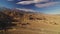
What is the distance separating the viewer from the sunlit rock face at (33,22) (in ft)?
5.56

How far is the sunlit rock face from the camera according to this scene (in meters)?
1.69

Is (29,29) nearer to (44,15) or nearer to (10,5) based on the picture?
(44,15)

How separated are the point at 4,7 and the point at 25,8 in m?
0.28

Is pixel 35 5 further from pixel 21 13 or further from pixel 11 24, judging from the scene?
pixel 11 24

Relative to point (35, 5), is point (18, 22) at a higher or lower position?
lower

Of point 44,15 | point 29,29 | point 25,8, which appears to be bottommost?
point 29,29

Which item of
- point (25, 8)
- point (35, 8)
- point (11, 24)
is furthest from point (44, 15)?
point (11, 24)

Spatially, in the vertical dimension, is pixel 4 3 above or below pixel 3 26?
above

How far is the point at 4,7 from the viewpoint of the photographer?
5.81 ft

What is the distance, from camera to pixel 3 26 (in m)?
1.76

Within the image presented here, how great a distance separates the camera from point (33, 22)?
173 centimetres

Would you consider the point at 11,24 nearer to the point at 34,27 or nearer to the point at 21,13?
the point at 21,13

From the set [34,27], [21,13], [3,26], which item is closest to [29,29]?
[34,27]

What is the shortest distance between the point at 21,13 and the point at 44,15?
1.01 ft
